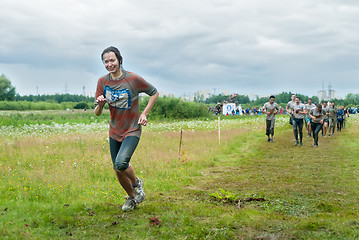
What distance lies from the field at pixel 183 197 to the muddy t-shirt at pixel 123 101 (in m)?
1.37

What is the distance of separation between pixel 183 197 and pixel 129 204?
1540 millimetres

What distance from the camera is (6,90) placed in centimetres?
9881

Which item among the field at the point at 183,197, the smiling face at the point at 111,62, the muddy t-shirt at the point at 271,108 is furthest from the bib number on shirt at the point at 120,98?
the muddy t-shirt at the point at 271,108

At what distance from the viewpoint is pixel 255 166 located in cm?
1209

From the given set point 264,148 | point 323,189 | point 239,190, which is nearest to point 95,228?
point 239,190

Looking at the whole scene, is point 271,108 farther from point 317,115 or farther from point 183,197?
point 183,197

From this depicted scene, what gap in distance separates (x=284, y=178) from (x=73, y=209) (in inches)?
220

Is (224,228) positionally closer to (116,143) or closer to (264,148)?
(116,143)

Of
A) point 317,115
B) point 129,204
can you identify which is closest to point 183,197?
point 129,204

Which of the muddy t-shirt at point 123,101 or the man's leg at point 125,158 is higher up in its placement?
the muddy t-shirt at point 123,101

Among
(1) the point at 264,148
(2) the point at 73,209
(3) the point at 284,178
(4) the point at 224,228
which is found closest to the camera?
(4) the point at 224,228

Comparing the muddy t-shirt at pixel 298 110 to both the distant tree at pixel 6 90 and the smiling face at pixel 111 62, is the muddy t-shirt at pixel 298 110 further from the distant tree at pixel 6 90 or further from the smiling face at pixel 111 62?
the distant tree at pixel 6 90

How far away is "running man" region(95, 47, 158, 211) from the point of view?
6156 millimetres

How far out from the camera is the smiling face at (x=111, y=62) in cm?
614
